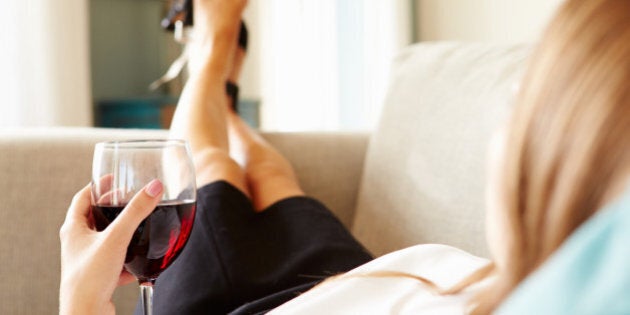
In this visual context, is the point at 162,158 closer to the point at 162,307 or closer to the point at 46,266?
the point at 162,307

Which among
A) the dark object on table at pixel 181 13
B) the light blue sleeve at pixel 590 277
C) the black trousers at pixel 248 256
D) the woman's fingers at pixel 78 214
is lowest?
the black trousers at pixel 248 256

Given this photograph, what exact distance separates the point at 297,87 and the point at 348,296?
3128 millimetres

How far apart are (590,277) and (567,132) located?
0.14 meters

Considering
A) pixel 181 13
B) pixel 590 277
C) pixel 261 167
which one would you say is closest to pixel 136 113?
pixel 181 13

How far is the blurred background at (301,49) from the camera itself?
11.1ft

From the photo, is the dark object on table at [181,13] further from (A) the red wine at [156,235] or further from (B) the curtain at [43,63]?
(A) the red wine at [156,235]

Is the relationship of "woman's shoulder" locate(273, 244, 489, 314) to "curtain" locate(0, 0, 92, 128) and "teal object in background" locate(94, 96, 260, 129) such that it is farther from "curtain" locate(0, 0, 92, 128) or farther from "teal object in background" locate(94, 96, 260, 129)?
"teal object in background" locate(94, 96, 260, 129)

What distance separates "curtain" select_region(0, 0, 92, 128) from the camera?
2.42 metres

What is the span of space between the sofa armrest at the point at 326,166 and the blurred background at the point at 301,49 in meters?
1.37

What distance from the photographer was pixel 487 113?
1.22 m

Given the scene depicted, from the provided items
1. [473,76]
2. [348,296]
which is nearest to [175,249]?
[348,296]

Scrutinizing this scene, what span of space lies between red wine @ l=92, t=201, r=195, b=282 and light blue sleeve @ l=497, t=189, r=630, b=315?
48 cm

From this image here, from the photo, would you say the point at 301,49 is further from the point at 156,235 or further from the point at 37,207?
the point at 156,235

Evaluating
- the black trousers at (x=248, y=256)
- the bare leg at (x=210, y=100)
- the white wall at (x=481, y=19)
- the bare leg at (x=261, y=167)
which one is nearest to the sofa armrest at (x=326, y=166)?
the bare leg at (x=261, y=167)
